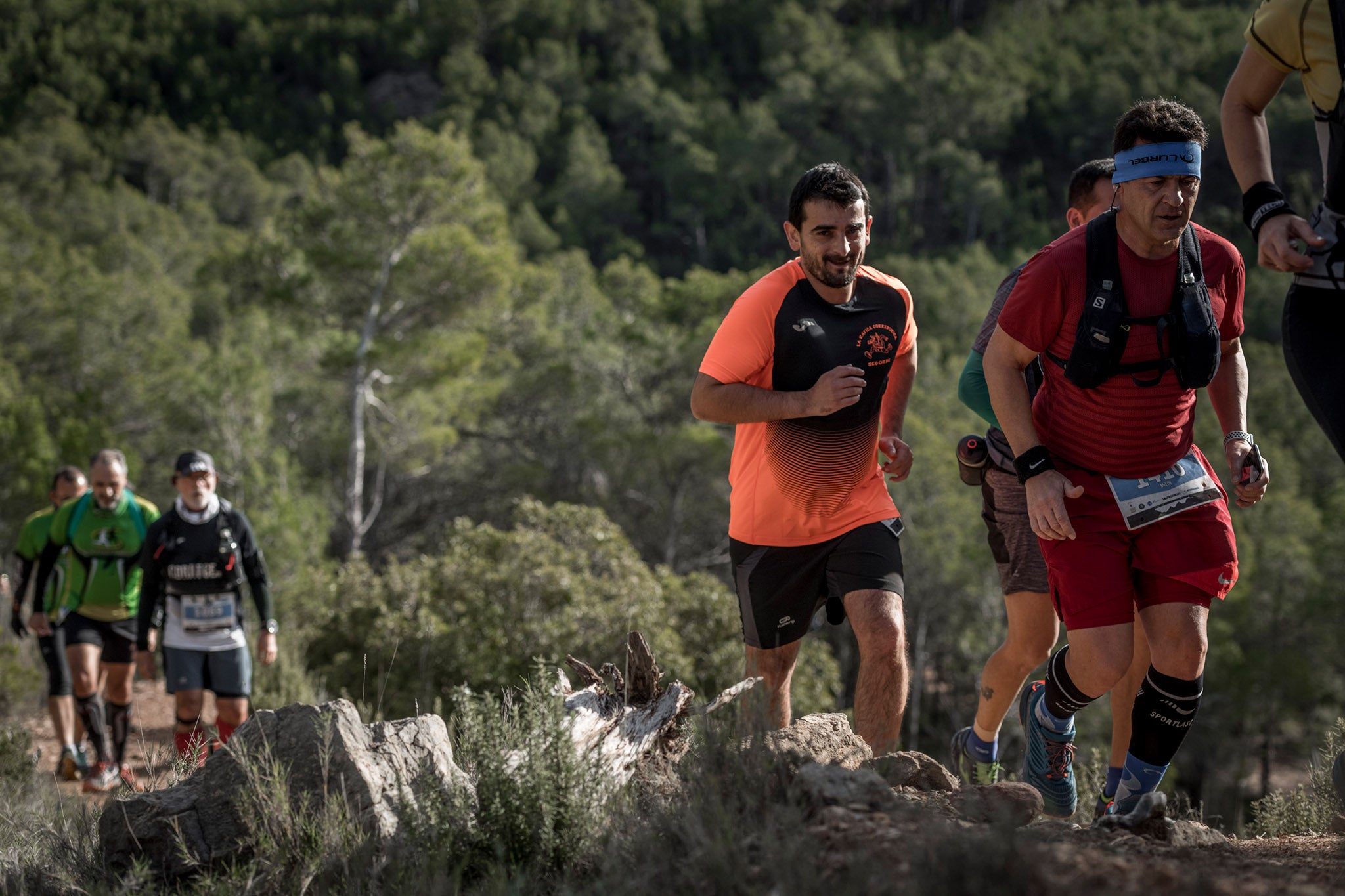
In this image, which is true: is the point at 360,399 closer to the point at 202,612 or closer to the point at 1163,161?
the point at 202,612

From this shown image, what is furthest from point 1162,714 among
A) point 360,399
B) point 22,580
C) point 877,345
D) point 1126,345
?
point 360,399

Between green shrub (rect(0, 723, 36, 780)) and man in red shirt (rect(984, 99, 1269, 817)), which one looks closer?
man in red shirt (rect(984, 99, 1269, 817))

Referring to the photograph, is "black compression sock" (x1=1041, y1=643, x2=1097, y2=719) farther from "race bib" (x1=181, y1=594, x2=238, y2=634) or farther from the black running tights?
"race bib" (x1=181, y1=594, x2=238, y2=634)

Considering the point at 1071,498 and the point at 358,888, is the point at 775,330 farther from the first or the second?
the point at 358,888

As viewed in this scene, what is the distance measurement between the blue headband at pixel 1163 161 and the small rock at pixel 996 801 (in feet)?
5.40

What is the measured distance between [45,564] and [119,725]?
1.20 m

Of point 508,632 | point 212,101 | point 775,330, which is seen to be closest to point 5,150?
point 212,101

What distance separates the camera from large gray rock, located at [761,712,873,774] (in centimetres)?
325

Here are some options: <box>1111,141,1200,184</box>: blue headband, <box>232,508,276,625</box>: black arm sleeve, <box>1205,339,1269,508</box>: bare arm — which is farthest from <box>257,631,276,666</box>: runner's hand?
<box>1111,141,1200,184</box>: blue headband

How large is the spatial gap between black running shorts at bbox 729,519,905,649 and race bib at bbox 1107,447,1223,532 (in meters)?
0.95

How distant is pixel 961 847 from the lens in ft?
6.68

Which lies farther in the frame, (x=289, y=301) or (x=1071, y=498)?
(x=289, y=301)

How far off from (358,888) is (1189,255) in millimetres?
2750

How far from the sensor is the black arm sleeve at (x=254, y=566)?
626 centimetres
